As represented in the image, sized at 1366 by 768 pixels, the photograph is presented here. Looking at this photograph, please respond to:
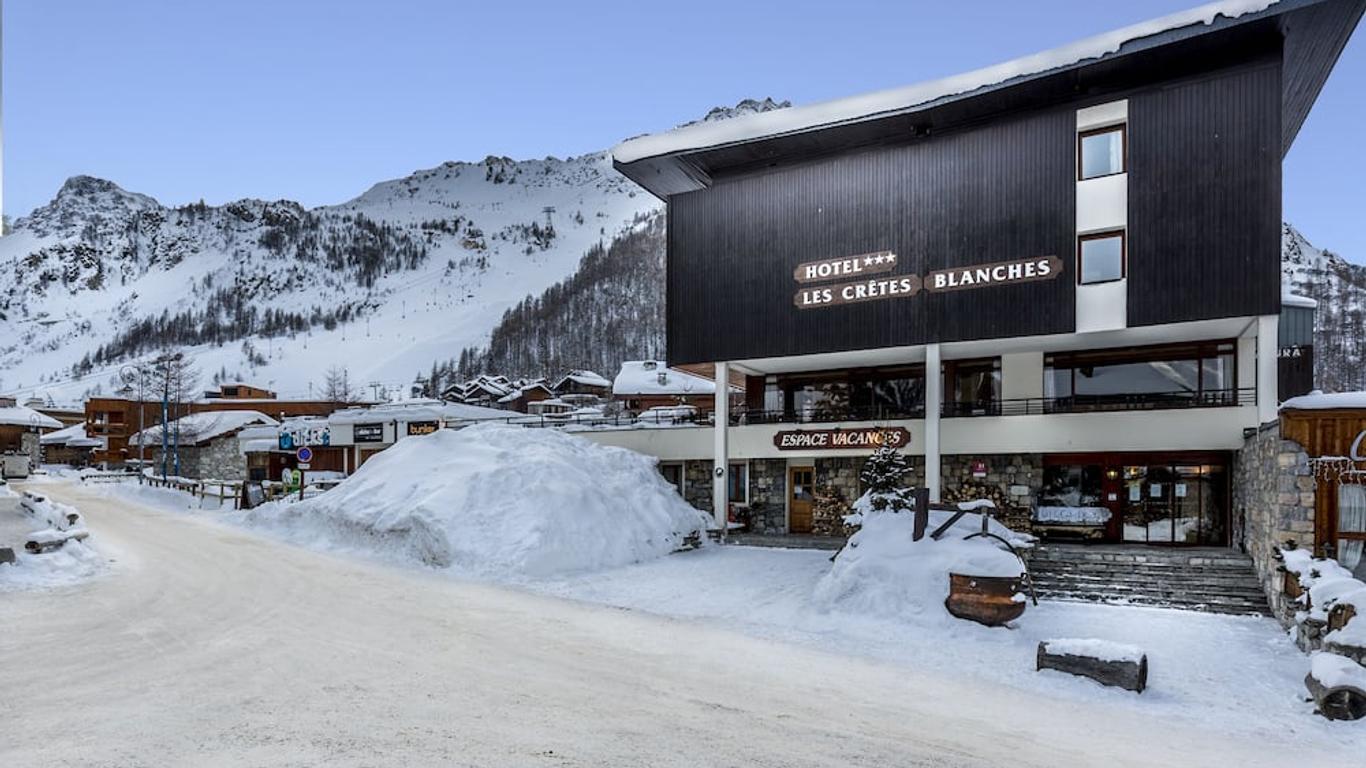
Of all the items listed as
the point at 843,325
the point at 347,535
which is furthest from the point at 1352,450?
the point at 347,535

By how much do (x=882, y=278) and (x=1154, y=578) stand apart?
1017cm

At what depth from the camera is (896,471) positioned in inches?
664

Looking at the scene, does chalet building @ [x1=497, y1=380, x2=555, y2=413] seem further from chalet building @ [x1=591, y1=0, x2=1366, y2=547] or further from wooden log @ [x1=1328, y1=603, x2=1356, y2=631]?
wooden log @ [x1=1328, y1=603, x2=1356, y2=631]

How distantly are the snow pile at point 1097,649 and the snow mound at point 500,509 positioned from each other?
1100 cm

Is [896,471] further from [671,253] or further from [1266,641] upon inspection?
[671,253]

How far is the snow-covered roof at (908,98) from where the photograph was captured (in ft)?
58.3

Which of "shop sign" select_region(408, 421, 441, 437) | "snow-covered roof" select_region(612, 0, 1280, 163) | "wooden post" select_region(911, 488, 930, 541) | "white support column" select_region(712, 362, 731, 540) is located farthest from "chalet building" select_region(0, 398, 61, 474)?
"wooden post" select_region(911, 488, 930, 541)

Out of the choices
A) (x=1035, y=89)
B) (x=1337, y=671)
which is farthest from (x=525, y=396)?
(x=1337, y=671)

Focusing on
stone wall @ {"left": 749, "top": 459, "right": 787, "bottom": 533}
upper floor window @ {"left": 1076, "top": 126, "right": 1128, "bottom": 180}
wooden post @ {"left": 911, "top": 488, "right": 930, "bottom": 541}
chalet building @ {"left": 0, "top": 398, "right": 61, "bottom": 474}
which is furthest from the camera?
chalet building @ {"left": 0, "top": 398, "right": 61, "bottom": 474}

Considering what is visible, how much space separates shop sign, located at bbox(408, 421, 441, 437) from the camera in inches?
1323

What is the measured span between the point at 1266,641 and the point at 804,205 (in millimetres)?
15825

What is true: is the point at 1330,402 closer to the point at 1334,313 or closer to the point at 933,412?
the point at 933,412

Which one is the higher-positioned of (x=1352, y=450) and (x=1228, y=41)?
(x=1228, y=41)

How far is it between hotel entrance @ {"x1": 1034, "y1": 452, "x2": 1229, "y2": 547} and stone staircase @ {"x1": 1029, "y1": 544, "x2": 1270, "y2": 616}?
1.59 metres
